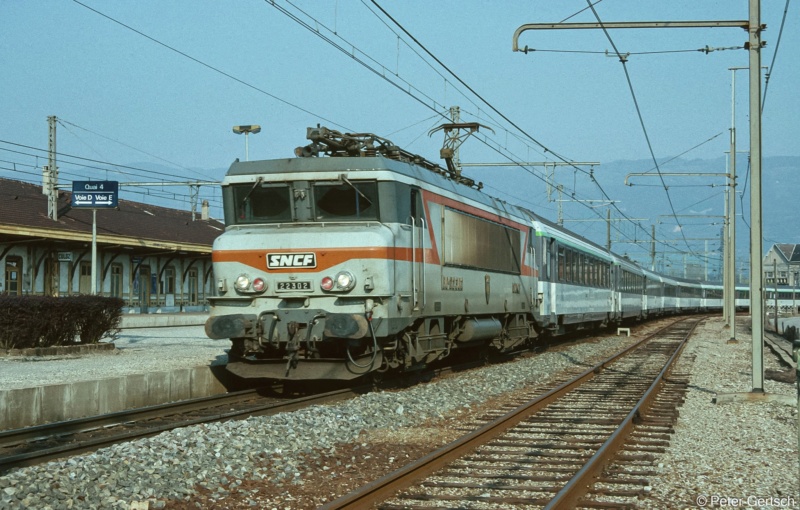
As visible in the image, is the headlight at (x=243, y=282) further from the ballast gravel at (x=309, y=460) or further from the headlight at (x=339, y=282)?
the ballast gravel at (x=309, y=460)

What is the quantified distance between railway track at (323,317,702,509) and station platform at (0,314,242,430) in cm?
522

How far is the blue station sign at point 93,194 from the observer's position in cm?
2841

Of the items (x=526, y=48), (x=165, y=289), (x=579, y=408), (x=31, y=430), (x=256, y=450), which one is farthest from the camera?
(x=165, y=289)

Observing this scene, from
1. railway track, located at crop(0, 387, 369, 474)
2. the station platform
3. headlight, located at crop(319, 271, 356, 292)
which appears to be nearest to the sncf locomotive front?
headlight, located at crop(319, 271, 356, 292)

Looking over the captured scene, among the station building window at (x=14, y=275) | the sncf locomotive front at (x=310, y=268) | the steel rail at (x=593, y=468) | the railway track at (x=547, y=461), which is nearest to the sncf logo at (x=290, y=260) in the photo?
the sncf locomotive front at (x=310, y=268)

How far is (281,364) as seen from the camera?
1288cm

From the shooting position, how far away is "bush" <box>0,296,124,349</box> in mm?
20000

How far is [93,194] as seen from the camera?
28406 millimetres

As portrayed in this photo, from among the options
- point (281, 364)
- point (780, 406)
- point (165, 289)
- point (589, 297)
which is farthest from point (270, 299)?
point (165, 289)

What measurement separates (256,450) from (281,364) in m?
4.07

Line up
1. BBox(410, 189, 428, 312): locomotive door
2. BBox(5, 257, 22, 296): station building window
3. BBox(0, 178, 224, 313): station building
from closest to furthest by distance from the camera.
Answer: BBox(410, 189, 428, 312): locomotive door
BBox(5, 257, 22, 296): station building window
BBox(0, 178, 224, 313): station building

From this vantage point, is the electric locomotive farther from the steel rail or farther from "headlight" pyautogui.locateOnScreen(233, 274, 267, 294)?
the steel rail

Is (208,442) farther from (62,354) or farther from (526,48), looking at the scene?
(62,354)

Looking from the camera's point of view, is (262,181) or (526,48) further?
(526,48)
